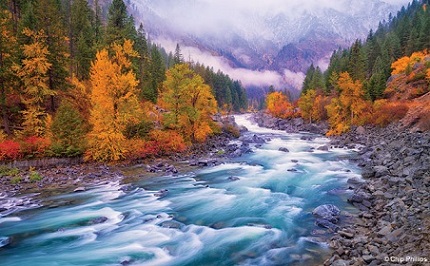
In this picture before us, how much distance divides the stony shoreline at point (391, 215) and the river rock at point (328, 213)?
960 millimetres

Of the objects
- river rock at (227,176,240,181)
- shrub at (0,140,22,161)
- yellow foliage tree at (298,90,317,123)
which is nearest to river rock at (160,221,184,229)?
river rock at (227,176,240,181)

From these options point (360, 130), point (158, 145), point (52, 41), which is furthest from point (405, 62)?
point (52, 41)

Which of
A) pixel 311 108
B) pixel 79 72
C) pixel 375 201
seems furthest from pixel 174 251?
pixel 311 108

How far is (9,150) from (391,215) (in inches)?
1084

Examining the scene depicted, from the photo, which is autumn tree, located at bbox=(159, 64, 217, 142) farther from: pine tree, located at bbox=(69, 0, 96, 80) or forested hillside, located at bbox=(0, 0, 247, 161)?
pine tree, located at bbox=(69, 0, 96, 80)

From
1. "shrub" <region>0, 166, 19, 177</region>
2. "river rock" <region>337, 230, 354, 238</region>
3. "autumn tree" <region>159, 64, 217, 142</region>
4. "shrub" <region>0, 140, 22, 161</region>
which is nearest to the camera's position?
"river rock" <region>337, 230, 354, 238</region>

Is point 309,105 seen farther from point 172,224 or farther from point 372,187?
point 172,224

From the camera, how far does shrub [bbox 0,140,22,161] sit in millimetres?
24312

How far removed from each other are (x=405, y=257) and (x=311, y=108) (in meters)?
67.1

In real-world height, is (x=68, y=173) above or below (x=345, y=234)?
above

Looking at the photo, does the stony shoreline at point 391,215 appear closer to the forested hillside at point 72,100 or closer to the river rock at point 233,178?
the river rock at point 233,178

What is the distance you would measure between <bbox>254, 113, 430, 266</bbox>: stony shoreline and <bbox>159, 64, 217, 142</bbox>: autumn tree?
21147 mm

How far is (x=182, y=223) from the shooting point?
16219 millimetres

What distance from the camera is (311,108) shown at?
73.1m
